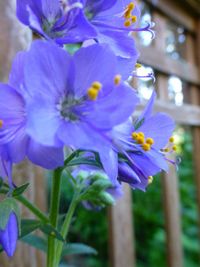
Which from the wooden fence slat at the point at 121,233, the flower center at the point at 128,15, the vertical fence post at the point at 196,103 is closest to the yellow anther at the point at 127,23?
the flower center at the point at 128,15

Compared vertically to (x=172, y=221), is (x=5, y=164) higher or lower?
higher

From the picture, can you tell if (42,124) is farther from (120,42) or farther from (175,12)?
(175,12)

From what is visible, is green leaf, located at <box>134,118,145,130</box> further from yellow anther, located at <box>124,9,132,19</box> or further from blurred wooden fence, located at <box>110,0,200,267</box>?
blurred wooden fence, located at <box>110,0,200,267</box>

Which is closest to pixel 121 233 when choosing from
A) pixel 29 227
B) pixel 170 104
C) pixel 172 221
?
pixel 172 221

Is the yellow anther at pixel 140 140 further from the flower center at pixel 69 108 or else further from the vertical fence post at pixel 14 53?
the vertical fence post at pixel 14 53

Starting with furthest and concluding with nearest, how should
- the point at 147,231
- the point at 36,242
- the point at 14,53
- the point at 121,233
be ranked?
the point at 147,231 < the point at 121,233 < the point at 14,53 < the point at 36,242

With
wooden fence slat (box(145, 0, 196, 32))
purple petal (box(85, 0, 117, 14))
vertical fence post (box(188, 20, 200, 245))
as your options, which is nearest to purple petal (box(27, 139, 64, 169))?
purple petal (box(85, 0, 117, 14))

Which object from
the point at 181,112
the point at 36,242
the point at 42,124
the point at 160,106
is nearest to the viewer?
the point at 42,124
